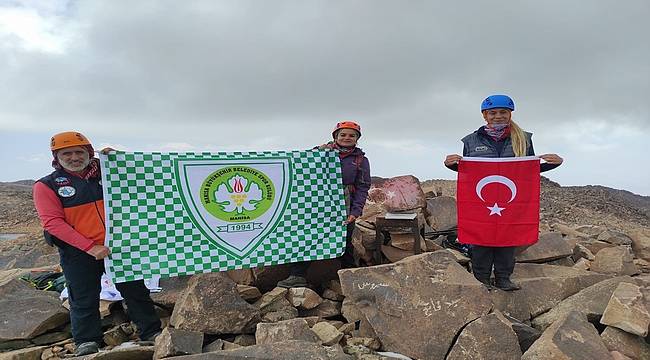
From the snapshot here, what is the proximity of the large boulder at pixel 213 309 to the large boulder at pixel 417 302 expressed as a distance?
110cm

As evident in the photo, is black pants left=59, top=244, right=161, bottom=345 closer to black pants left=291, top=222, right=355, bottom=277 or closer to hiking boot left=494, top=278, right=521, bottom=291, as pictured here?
black pants left=291, top=222, right=355, bottom=277

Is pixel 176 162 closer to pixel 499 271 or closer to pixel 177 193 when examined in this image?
pixel 177 193

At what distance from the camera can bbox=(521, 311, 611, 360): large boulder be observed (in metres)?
3.81

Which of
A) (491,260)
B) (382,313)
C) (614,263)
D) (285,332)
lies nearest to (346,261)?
(382,313)

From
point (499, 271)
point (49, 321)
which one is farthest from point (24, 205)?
point (499, 271)

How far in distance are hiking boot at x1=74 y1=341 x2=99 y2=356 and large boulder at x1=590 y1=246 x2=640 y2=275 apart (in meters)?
6.48

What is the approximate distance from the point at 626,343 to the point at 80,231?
5.15m

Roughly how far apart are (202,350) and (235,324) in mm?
451

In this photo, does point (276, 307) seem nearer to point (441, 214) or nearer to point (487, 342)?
point (487, 342)

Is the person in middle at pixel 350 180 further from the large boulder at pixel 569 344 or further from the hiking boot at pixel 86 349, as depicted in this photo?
the large boulder at pixel 569 344

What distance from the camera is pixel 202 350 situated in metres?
4.57

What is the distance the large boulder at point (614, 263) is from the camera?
22.4 ft

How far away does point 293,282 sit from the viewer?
575cm

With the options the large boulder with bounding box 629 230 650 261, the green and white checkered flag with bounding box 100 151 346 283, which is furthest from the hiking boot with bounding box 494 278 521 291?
the large boulder with bounding box 629 230 650 261
